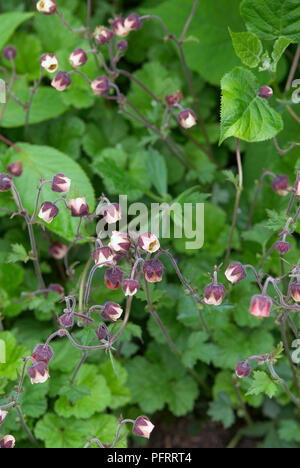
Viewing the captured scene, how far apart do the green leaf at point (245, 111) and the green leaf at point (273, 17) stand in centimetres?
19

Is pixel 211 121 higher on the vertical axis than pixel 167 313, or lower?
higher

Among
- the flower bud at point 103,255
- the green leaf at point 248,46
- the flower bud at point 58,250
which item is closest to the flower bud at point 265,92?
the green leaf at point 248,46

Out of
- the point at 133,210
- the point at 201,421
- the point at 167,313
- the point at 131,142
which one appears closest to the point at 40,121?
the point at 131,142

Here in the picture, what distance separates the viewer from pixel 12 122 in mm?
1785

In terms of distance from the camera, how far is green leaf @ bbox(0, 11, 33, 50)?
5.79ft

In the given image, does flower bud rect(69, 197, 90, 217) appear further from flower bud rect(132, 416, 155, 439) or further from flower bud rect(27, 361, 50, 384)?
flower bud rect(132, 416, 155, 439)

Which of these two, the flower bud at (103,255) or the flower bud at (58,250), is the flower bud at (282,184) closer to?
the flower bud at (103,255)

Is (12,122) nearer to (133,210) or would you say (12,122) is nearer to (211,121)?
(133,210)

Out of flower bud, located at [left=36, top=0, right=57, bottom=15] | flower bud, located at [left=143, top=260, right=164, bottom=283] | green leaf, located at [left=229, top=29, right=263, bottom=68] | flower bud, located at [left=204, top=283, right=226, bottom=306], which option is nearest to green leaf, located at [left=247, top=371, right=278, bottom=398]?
flower bud, located at [left=204, top=283, right=226, bottom=306]

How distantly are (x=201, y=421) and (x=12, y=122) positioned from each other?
116 cm

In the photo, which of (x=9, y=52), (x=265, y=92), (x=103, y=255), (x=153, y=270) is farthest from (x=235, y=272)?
(x=9, y=52)

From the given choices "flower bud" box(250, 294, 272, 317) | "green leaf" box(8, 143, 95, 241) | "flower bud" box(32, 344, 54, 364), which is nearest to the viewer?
"flower bud" box(250, 294, 272, 317)

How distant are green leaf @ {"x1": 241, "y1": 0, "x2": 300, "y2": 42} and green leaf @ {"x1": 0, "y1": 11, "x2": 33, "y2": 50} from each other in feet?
2.56
